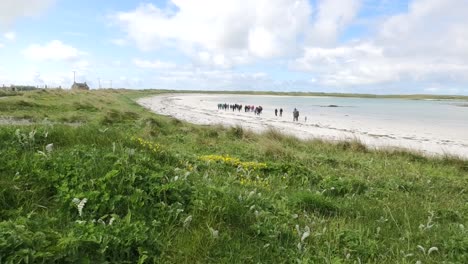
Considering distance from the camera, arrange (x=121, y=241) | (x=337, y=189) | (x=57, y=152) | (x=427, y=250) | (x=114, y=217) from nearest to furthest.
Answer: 1. (x=121, y=241)
2. (x=114, y=217)
3. (x=427, y=250)
4. (x=57, y=152)
5. (x=337, y=189)

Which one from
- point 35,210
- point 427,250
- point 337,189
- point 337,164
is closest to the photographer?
point 35,210

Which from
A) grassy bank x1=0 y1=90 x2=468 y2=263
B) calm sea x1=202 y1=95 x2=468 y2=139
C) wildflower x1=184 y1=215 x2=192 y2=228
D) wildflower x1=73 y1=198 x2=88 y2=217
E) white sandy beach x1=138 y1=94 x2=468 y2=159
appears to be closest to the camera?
grassy bank x1=0 y1=90 x2=468 y2=263

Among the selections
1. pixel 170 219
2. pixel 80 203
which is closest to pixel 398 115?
pixel 170 219

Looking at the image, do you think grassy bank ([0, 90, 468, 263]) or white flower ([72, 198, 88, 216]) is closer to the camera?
grassy bank ([0, 90, 468, 263])

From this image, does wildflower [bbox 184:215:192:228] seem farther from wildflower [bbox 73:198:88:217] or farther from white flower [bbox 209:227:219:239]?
wildflower [bbox 73:198:88:217]

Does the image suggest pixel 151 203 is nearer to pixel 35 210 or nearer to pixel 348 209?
pixel 35 210

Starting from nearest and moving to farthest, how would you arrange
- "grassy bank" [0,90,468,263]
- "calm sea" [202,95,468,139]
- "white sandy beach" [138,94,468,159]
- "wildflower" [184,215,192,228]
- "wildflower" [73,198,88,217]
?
"grassy bank" [0,90,468,263]
"wildflower" [73,198,88,217]
"wildflower" [184,215,192,228]
"white sandy beach" [138,94,468,159]
"calm sea" [202,95,468,139]

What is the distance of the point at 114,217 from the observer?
3346 mm

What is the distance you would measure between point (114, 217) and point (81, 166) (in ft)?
4.42

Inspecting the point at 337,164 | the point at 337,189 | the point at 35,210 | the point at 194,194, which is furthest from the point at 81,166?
the point at 337,164

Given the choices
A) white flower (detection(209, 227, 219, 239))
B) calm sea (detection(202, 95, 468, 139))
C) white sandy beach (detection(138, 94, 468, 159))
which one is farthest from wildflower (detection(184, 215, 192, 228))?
calm sea (detection(202, 95, 468, 139))

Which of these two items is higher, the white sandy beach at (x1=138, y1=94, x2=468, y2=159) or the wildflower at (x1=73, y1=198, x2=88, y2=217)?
the wildflower at (x1=73, y1=198, x2=88, y2=217)

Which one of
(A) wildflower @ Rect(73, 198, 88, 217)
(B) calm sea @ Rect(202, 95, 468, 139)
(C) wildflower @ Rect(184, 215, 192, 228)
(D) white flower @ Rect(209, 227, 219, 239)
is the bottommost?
(B) calm sea @ Rect(202, 95, 468, 139)

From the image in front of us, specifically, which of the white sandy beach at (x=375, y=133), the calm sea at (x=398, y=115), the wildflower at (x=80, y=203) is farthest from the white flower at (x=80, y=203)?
the calm sea at (x=398, y=115)
